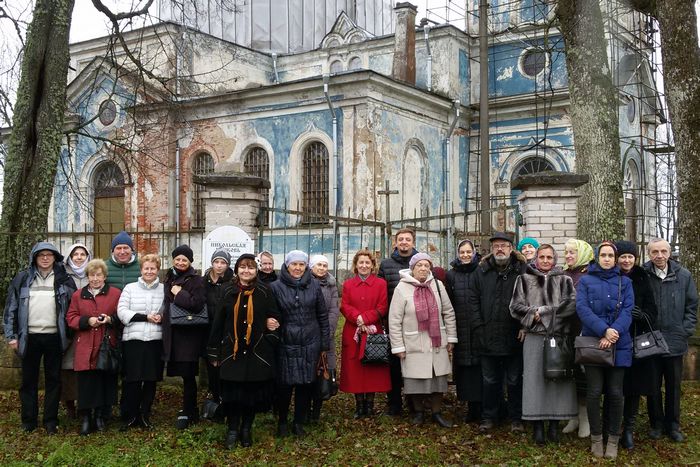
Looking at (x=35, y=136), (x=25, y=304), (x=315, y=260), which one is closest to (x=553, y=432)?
(x=315, y=260)

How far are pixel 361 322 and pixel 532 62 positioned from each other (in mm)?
17388

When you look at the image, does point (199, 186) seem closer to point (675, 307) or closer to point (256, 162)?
point (256, 162)

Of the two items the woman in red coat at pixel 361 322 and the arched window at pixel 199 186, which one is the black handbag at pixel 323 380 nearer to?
the woman in red coat at pixel 361 322

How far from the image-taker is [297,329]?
22.0 ft

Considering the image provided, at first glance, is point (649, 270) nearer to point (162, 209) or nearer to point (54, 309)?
point (54, 309)

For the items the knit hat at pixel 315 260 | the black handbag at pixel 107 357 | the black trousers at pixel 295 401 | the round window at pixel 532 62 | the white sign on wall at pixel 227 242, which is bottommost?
the black trousers at pixel 295 401

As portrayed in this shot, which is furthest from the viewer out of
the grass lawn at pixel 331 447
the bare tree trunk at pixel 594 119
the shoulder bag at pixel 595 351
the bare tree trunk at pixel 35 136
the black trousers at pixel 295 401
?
the bare tree trunk at pixel 594 119

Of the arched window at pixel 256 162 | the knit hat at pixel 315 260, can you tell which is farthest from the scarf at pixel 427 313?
the arched window at pixel 256 162

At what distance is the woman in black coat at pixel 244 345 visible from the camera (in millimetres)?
6410

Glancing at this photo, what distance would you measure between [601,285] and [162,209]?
17454 mm

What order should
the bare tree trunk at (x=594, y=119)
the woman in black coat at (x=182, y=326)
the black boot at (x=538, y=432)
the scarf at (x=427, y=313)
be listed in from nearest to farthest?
the black boot at (x=538, y=432), the woman in black coat at (x=182, y=326), the scarf at (x=427, y=313), the bare tree trunk at (x=594, y=119)

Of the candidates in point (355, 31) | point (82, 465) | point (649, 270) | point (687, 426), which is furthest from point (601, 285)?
point (355, 31)

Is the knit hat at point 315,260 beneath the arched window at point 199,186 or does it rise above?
beneath

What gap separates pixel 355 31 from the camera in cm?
2634
